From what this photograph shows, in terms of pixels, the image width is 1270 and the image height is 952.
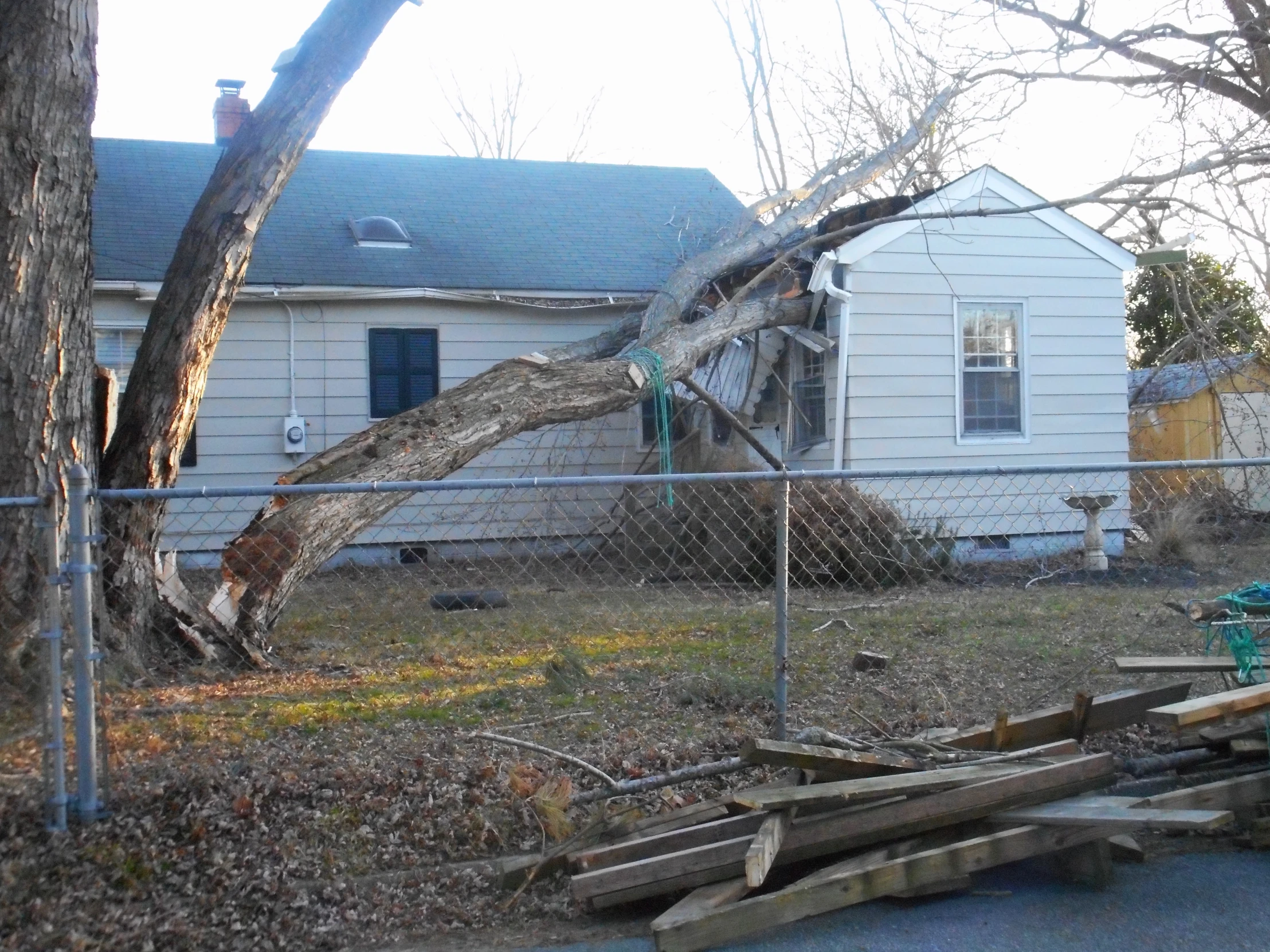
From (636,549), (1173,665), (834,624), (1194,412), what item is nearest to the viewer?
(1173,665)

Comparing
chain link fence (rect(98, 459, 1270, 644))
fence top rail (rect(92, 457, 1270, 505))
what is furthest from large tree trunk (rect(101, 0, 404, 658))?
fence top rail (rect(92, 457, 1270, 505))

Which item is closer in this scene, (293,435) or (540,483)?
(540,483)

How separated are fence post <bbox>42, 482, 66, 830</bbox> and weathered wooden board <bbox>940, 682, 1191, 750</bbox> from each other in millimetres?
3340

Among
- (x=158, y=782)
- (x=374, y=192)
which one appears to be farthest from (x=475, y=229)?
(x=158, y=782)

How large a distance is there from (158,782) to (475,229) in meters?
10.7

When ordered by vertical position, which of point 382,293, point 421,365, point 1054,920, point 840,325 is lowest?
point 1054,920

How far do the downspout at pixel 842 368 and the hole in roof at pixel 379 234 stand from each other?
5.17 m

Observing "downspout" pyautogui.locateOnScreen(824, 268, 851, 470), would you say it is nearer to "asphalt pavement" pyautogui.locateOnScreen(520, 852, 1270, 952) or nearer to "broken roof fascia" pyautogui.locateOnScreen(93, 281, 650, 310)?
"broken roof fascia" pyautogui.locateOnScreen(93, 281, 650, 310)

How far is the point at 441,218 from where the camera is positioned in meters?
14.4

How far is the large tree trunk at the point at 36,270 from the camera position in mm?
4992

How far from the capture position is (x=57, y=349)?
5117 mm

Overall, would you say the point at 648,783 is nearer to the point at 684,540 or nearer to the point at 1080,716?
the point at 1080,716

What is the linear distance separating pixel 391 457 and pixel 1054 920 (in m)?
4.98

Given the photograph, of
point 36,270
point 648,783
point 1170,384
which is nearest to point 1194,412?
point 1170,384
